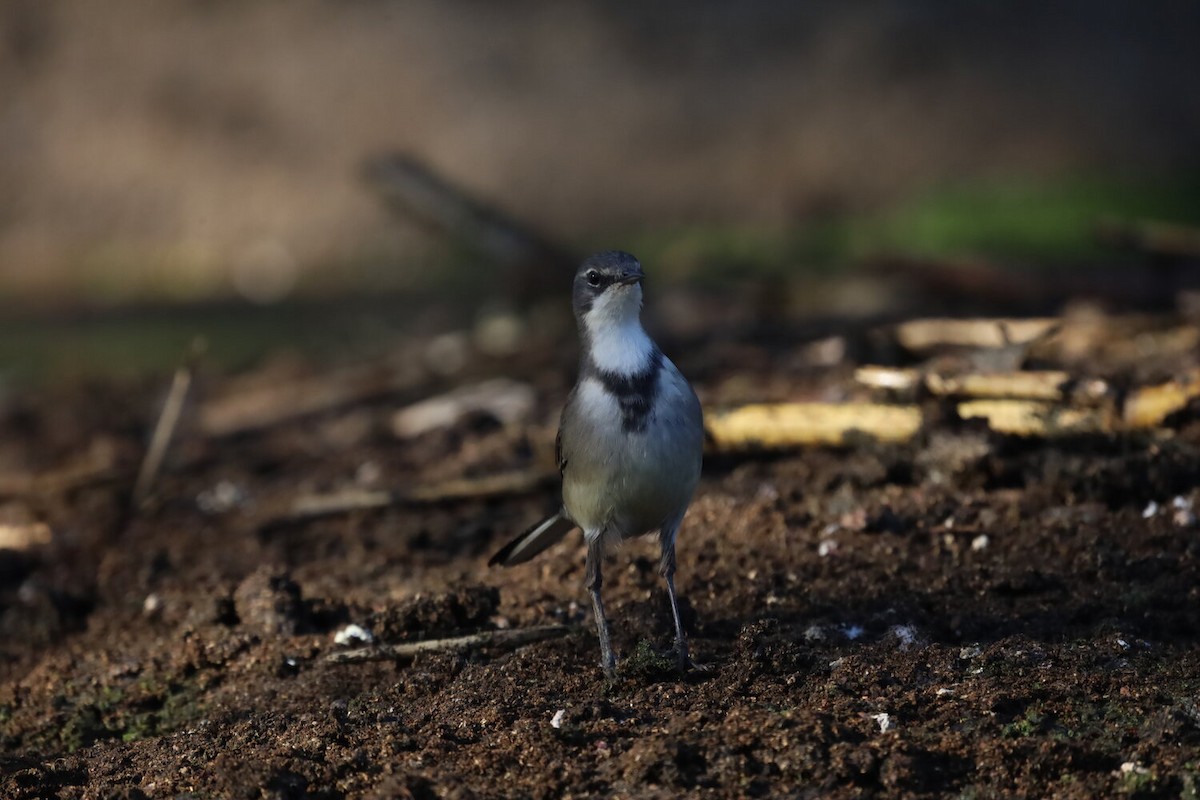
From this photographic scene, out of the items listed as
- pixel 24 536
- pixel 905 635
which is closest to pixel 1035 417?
pixel 905 635

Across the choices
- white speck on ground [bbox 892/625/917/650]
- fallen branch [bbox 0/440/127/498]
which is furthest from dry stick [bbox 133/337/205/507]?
white speck on ground [bbox 892/625/917/650]

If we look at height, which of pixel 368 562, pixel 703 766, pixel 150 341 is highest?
pixel 703 766

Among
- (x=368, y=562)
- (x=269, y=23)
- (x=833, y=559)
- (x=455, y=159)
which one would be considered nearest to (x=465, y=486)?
(x=368, y=562)

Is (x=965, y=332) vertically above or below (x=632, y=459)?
below

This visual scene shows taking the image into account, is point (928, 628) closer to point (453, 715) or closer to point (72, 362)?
point (453, 715)

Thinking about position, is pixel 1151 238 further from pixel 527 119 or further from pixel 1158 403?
pixel 527 119

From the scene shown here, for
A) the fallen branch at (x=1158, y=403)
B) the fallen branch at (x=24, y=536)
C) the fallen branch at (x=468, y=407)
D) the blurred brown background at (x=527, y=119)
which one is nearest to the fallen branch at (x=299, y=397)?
the fallen branch at (x=468, y=407)
